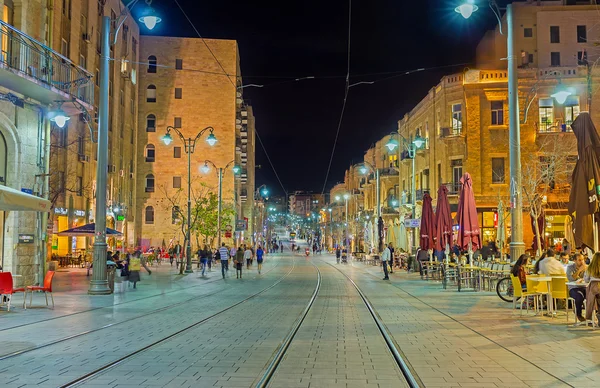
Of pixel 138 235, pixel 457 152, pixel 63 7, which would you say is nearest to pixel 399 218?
pixel 457 152

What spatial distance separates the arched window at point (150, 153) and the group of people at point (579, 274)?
193ft

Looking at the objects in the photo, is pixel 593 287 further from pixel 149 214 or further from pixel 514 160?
pixel 149 214

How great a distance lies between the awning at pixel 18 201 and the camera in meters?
14.9

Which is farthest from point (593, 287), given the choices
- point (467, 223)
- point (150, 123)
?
point (150, 123)

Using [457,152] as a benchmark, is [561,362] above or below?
below

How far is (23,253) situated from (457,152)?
30217 millimetres

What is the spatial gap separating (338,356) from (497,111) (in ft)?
117

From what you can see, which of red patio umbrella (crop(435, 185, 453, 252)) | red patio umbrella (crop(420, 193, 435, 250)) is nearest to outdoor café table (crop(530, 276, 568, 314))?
red patio umbrella (crop(435, 185, 453, 252))

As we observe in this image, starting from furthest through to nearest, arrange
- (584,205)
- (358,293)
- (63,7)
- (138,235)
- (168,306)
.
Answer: (138,235)
(63,7)
(358,293)
(168,306)
(584,205)

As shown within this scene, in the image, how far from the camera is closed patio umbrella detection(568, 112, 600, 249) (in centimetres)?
1298

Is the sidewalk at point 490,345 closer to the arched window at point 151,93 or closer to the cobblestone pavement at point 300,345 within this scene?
the cobblestone pavement at point 300,345

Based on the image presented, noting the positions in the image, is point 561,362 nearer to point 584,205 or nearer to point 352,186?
point 584,205

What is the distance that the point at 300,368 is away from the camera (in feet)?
28.0

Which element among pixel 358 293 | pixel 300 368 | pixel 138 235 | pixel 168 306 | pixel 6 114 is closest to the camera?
pixel 300 368
